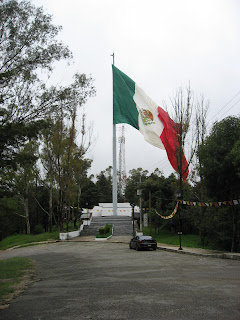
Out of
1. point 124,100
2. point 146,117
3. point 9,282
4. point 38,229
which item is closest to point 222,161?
point 146,117

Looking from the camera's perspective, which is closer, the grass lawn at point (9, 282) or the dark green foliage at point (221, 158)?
the grass lawn at point (9, 282)

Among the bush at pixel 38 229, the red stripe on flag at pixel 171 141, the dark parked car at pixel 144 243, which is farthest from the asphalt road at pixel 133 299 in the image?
the bush at pixel 38 229

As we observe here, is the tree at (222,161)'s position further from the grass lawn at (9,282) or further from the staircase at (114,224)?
the staircase at (114,224)

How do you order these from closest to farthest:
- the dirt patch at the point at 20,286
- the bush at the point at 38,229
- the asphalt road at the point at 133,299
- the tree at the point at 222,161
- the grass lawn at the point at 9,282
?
the asphalt road at the point at 133,299 < the dirt patch at the point at 20,286 < the grass lawn at the point at 9,282 < the tree at the point at 222,161 < the bush at the point at 38,229

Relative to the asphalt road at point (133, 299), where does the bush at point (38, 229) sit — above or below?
below

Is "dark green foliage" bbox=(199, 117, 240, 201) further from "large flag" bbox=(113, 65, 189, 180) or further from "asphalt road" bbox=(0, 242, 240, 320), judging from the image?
"asphalt road" bbox=(0, 242, 240, 320)

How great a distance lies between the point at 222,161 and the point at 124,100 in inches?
684

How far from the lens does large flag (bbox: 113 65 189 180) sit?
1141 inches

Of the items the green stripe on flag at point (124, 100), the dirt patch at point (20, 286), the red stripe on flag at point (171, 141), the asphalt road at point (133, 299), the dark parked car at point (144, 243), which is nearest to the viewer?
the asphalt road at point (133, 299)

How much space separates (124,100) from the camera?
35.1 metres

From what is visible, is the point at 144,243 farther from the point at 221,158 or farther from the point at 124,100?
the point at 124,100

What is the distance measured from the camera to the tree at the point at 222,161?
1987 centimetres

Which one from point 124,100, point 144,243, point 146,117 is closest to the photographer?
point 144,243

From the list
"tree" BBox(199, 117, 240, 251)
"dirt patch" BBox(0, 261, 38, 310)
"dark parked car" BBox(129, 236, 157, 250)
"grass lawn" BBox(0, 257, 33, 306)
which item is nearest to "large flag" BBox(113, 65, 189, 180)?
"dark parked car" BBox(129, 236, 157, 250)
